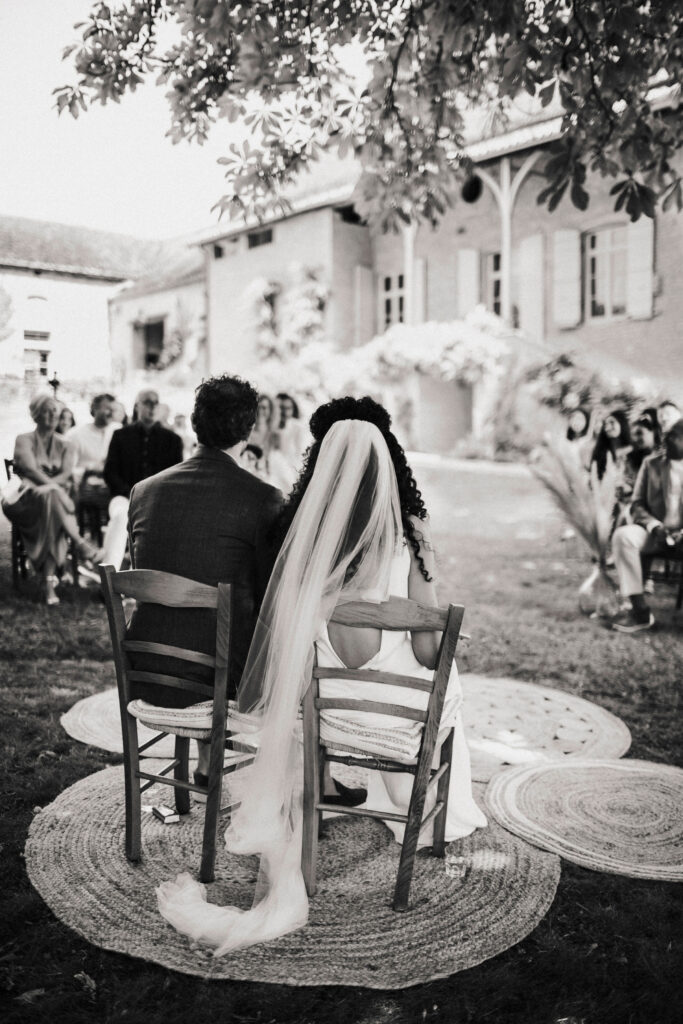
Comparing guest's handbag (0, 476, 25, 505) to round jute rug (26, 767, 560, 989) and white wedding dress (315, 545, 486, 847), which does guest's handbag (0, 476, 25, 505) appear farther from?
white wedding dress (315, 545, 486, 847)

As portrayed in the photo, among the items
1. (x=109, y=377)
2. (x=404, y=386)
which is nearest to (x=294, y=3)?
(x=109, y=377)

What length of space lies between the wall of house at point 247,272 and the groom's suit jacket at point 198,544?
44.1ft

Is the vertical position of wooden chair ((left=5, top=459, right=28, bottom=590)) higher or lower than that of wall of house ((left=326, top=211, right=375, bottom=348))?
lower

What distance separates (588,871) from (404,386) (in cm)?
1237

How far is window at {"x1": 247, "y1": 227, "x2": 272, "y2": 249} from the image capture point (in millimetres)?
17719

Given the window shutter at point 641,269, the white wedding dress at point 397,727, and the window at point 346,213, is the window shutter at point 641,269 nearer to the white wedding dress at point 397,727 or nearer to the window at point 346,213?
the window at point 346,213

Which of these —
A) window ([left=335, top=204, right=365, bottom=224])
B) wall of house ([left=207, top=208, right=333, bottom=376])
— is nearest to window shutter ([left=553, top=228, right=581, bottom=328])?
window ([left=335, top=204, right=365, bottom=224])

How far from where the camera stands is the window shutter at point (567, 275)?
1340 centimetres

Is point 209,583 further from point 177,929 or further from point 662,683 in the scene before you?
point 662,683

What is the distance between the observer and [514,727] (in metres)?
5.11

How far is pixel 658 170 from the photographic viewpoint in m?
5.27

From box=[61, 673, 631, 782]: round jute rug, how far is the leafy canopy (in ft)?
9.51

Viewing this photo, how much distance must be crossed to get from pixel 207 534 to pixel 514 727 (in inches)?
102

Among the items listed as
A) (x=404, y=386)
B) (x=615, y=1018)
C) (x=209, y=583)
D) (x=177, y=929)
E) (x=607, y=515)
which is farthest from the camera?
(x=404, y=386)
